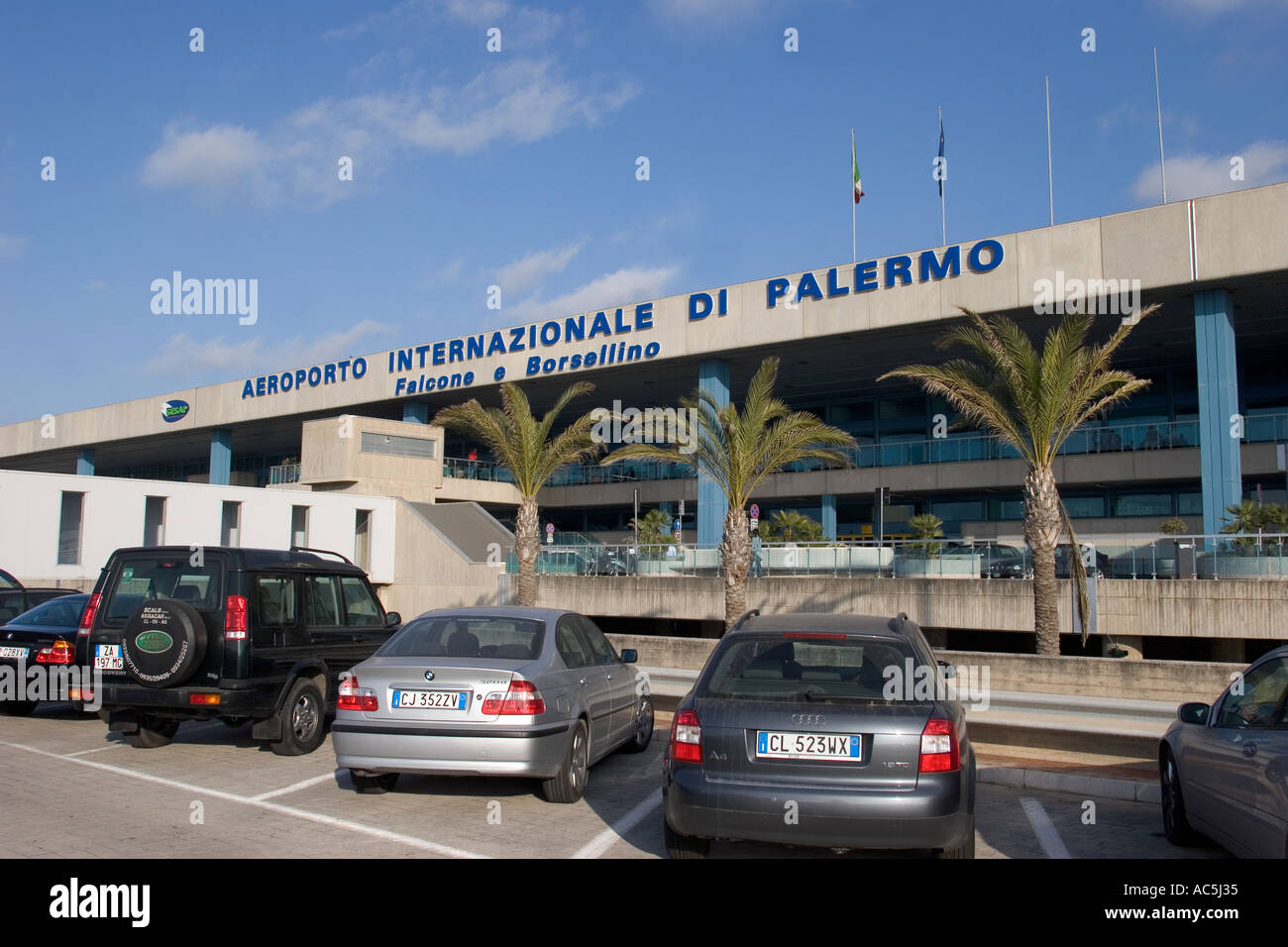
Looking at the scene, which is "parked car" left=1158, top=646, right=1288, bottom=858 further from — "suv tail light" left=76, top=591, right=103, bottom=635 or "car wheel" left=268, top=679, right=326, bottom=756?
"suv tail light" left=76, top=591, right=103, bottom=635

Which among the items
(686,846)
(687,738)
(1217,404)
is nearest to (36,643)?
(686,846)

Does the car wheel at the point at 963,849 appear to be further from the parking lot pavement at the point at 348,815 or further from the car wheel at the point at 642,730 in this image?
the car wheel at the point at 642,730

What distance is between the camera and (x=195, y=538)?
1179 inches

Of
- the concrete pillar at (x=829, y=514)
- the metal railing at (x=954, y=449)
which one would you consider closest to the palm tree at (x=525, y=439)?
the metal railing at (x=954, y=449)

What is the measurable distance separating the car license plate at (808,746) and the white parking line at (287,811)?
1988mm

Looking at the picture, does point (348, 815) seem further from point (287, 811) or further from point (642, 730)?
point (642, 730)

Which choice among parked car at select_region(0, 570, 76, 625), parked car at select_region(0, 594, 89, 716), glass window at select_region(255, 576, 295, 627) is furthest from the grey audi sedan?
parked car at select_region(0, 570, 76, 625)

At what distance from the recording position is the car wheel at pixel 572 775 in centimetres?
753

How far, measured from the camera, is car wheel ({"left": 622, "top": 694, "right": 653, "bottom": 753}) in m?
9.94

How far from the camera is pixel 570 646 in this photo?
8.41 m

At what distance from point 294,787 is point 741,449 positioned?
49.5ft

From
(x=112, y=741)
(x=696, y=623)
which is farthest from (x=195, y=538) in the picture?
(x=112, y=741)

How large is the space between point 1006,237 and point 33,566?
27.7 metres
